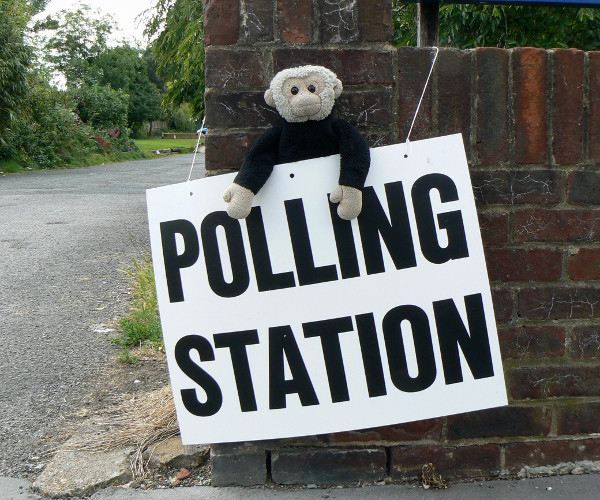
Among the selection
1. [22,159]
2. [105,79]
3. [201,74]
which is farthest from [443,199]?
[105,79]

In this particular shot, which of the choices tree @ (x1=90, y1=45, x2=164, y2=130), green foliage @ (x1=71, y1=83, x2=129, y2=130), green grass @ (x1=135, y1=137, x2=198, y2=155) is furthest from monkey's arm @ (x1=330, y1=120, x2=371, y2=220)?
tree @ (x1=90, y1=45, x2=164, y2=130)

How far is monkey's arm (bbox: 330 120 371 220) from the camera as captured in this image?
7.08 feet

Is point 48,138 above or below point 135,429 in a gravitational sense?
above

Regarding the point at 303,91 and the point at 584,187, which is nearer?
the point at 303,91

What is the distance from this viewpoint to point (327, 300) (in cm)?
228

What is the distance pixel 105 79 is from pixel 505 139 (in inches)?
2184

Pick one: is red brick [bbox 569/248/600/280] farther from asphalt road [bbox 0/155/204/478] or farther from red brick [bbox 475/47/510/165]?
asphalt road [bbox 0/155/204/478]

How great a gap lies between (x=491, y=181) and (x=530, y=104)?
261 millimetres

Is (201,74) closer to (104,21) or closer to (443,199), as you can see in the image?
→ (443,199)

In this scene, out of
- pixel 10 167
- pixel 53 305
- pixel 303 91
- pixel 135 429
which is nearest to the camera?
pixel 303 91

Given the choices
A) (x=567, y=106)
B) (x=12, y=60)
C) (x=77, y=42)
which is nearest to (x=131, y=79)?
(x=77, y=42)

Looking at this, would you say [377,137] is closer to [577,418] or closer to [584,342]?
[584,342]

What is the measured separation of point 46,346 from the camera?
417cm

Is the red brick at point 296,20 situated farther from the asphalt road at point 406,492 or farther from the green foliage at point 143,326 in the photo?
the green foliage at point 143,326
